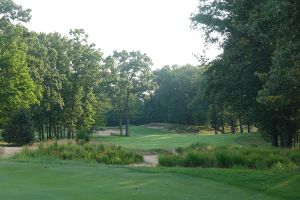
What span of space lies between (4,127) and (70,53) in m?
20.9

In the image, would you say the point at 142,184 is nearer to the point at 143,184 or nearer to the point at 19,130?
the point at 143,184

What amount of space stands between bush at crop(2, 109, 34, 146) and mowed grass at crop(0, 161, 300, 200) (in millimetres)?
24204

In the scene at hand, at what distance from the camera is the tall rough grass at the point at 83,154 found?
22.7m

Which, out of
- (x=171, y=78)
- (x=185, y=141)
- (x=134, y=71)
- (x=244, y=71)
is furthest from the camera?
(x=171, y=78)

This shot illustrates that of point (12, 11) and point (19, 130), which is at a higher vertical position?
point (12, 11)

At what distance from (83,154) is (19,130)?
743 inches

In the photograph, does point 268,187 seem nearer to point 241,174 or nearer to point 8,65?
point 241,174

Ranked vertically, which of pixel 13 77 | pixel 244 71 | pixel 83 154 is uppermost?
pixel 13 77

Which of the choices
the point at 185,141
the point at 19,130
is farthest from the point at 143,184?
the point at 185,141

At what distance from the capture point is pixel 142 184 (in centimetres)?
1282

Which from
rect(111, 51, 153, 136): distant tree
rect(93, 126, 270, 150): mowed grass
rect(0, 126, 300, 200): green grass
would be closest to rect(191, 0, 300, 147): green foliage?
rect(0, 126, 300, 200): green grass

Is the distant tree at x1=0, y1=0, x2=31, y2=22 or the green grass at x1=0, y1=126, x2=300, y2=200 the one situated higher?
the distant tree at x1=0, y1=0, x2=31, y2=22

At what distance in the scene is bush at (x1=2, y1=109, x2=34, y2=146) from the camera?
1580 inches

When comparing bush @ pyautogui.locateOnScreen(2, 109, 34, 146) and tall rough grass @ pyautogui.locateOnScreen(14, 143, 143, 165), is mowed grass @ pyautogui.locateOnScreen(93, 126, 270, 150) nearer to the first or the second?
bush @ pyautogui.locateOnScreen(2, 109, 34, 146)
